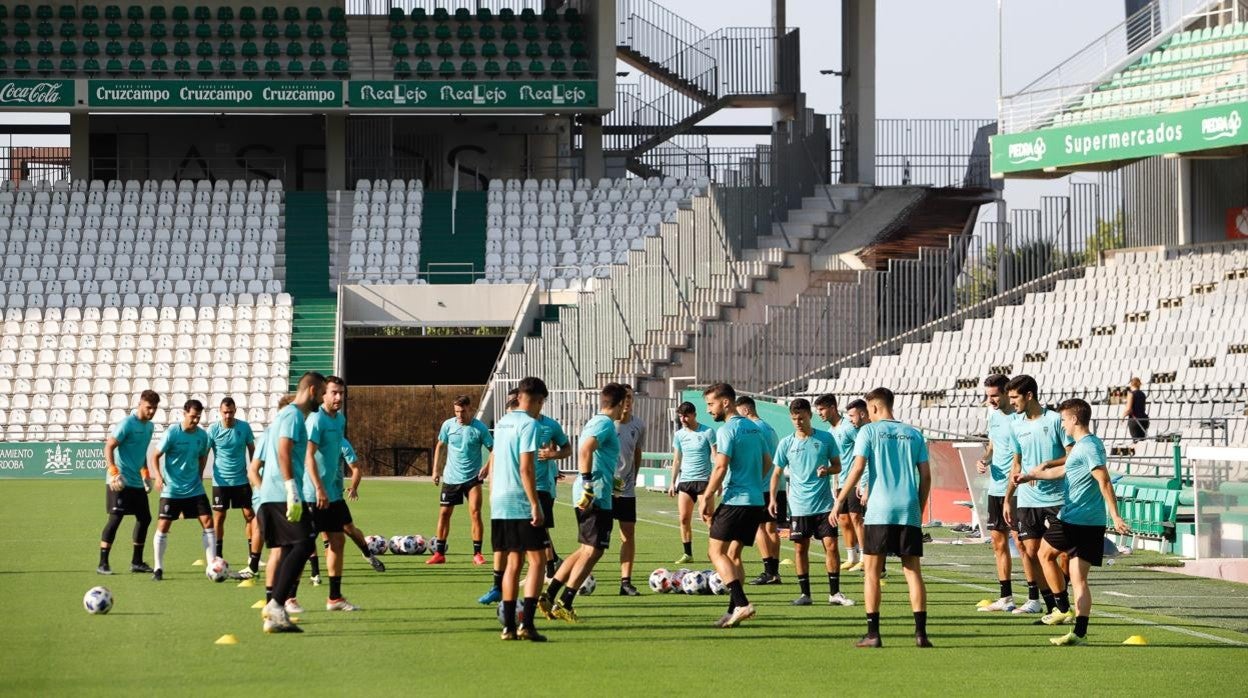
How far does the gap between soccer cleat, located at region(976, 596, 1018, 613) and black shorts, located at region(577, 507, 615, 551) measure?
10.9 ft

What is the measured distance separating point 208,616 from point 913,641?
213 inches

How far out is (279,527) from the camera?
13117mm

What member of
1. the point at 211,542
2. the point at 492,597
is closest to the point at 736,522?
the point at 492,597

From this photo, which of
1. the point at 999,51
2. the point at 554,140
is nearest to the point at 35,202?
the point at 554,140

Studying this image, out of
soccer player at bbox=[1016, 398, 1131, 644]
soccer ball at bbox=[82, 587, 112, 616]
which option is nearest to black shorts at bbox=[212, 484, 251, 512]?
soccer ball at bbox=[82, 587, 112, 616]

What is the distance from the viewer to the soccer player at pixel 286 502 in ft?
42.4

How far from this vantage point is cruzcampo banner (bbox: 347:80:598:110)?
48156mm

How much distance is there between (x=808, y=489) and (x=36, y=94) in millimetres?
36751

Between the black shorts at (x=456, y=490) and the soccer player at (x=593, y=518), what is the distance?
5.11 meters

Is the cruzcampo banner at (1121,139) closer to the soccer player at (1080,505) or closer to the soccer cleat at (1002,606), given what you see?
the soccer cleat at (1002,606)

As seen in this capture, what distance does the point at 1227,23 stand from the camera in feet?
117

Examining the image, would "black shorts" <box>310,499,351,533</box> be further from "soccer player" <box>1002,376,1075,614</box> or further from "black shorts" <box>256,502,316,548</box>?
"soccer player" <box>1002,376,1075,614</box>

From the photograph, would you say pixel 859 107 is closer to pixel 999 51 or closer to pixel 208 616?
pixel 999 51

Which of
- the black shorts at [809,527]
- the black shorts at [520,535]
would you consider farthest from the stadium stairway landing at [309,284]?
the black shorts at [520,535]
